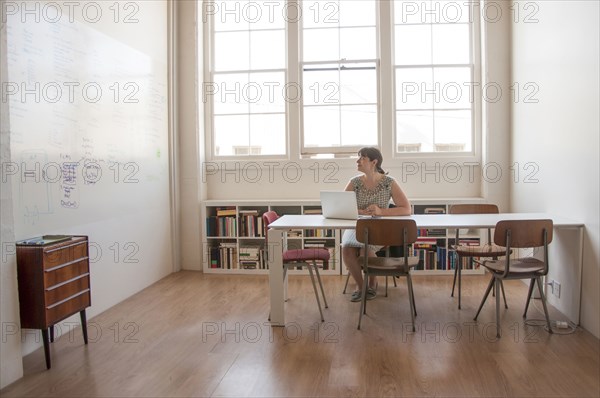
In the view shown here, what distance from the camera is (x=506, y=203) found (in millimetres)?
5773

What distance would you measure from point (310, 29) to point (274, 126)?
129 centimetres

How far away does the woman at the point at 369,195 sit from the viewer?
4.50m

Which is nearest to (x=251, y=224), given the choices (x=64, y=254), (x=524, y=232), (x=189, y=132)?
(x=189, y=132)

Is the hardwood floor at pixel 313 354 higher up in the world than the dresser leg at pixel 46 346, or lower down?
lower down

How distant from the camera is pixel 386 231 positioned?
3.69m

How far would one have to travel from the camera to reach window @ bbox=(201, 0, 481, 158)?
603 centimetres

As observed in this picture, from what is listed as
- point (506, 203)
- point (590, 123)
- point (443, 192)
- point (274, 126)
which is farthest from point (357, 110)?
point (590, 123)

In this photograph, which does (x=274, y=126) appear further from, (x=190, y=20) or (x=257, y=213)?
(x=190, y=20)

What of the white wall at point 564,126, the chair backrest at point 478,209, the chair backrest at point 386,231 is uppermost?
the white wall at point 564,126

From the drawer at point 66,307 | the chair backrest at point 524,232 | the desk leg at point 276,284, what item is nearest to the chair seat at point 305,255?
the desk leg at point 276,284

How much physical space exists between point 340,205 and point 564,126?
1.98 meters

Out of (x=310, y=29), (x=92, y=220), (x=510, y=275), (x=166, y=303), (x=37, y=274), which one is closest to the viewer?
(x=37, y=274)

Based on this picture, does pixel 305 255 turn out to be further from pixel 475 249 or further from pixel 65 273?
pixel 65 273

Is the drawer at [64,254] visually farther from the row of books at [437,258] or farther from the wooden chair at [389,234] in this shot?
the row of books at [437,258]
